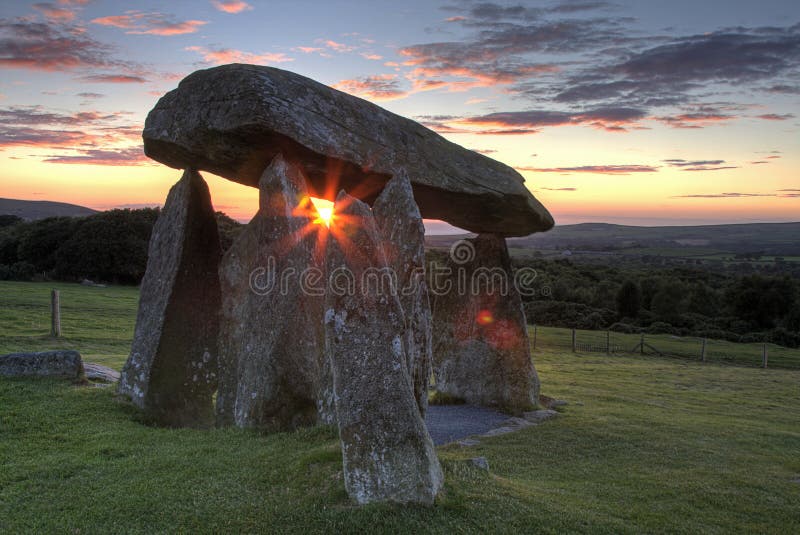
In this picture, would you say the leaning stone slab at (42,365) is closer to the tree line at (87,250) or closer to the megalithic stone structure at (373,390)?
the megalithic stone structure at (373,390)

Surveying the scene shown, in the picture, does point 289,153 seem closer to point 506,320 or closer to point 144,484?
point 144,484

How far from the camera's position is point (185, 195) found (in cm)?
1465

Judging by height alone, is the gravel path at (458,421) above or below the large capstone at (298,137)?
below

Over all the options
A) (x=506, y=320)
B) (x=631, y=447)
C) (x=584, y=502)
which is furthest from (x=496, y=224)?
(x=584, y=502)

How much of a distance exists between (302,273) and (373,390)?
4732 millimetres

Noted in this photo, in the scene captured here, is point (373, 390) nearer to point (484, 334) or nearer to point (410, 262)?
point (410, 262)

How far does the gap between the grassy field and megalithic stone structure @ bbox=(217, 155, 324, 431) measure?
33.1 inches

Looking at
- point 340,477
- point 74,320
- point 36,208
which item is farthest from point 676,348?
point 36,208

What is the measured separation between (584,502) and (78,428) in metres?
9.28

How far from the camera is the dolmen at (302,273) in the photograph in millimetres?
8477

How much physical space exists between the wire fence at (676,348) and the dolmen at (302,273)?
25001 mm

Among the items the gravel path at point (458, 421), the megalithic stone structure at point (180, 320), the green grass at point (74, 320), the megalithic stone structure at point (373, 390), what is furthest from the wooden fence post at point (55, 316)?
the megalithic stone structure at point (373, 390)

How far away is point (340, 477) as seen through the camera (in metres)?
8.86

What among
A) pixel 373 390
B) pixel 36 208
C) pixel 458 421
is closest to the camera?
pixel 373 390
